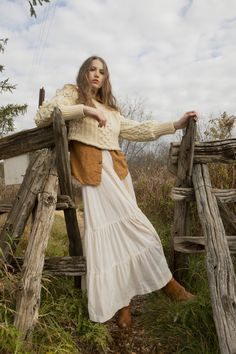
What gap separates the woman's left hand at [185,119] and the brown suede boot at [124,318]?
5.16ft

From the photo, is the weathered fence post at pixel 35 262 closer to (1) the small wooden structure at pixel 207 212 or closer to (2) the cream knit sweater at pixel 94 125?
(2) the cream knit sweater at pixel 94 125

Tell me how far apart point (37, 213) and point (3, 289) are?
0.61m

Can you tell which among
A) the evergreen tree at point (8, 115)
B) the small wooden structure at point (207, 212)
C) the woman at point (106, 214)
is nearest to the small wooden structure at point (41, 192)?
the woman at point (106, 214)

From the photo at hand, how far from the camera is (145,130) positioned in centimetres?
340

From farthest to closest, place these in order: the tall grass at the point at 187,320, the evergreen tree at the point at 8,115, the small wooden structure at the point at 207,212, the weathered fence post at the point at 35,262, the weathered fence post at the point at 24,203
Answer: the evergreen tree at the point at 8,115 < the weathered fence post at the point at 24,203 < the tall grass at the point at 187,320 < the small wooden structure at the point at 207,212 < the weathered fence post at the point at 35,262

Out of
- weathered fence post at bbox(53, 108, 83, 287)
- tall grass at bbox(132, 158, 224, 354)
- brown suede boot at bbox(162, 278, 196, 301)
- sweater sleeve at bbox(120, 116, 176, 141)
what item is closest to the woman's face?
sweater sleeve at bbox(120, 116, 176, 141)

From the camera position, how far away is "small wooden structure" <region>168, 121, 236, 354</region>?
2394 millimetres

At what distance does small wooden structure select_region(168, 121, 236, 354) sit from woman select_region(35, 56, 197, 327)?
24cm

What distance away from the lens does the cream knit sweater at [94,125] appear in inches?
112

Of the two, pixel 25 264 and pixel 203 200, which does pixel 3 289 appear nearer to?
pixel 25 264

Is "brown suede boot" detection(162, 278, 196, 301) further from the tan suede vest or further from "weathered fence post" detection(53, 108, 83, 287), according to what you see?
the tan suede vest

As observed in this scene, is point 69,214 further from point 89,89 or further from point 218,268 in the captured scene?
point 218,268

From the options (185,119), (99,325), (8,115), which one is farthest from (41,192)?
(8,115)

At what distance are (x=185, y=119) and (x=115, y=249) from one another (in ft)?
4.02
